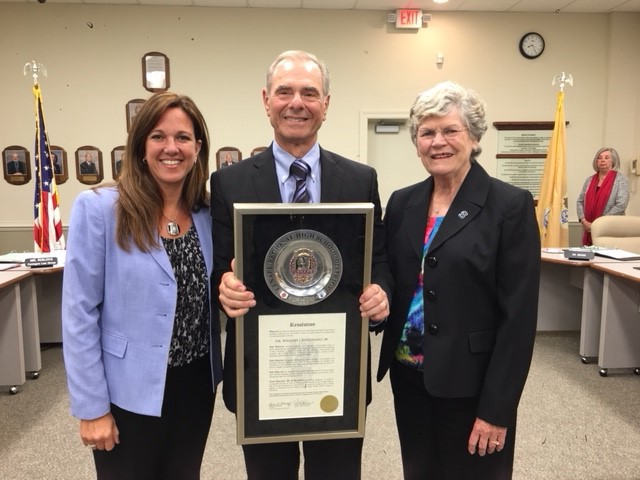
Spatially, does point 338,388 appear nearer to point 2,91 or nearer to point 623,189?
point 623,189

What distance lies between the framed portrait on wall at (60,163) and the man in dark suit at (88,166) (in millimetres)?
197

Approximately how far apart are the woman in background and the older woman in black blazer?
4.67 meters

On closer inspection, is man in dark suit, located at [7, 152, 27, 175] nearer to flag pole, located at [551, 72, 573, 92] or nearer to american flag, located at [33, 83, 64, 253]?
american flag, located at [33, 83, 64, 253]

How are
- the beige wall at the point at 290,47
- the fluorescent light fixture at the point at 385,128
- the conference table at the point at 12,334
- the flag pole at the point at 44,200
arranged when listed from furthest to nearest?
the fluorescent light fixture at the point at 385,128, the beige wall at the point at 290,47, the flag pole at the point at 44,200, the conference table at the point at 12,334

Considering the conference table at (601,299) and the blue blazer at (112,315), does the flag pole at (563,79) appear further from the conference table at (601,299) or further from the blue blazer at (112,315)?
the blue blazer at (112,315)

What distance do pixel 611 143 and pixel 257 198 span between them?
6.11 metres

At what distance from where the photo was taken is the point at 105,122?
5629 mm

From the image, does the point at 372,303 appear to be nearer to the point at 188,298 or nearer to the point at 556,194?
the point at 188,298

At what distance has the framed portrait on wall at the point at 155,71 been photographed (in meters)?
5.54

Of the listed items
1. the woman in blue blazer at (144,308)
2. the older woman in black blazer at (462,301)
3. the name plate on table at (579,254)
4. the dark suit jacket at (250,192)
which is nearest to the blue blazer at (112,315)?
the woman in blue blazer at (144,308)

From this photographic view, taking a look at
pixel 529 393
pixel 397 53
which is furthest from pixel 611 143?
pixel 529 393

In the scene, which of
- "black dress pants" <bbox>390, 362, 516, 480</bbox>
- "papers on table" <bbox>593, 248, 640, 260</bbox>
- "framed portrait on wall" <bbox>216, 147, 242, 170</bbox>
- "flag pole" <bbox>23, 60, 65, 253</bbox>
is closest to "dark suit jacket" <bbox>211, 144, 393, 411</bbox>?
"black dress pants" <bbox>390, 362, 516, 480</bbox>

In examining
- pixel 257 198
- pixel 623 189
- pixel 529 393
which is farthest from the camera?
pixel 623 189

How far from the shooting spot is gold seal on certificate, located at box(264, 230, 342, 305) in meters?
1.10
